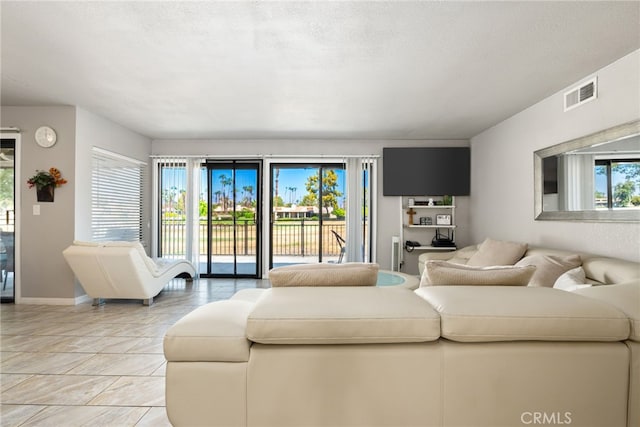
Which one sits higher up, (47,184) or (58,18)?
(58,18)

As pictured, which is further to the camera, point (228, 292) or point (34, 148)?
point (228, 292)

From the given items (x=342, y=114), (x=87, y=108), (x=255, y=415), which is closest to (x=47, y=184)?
(x=87, y=108)

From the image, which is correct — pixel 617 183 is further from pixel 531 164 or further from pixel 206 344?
pixel 206 344

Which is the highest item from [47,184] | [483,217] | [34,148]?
[34,148]

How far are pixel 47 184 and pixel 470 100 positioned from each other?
5.21 metres

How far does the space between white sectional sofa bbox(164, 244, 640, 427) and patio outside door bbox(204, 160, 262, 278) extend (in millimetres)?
4829

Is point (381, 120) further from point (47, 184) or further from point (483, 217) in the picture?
point (47, 184)

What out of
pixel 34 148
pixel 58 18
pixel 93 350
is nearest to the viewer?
pixel 58 18

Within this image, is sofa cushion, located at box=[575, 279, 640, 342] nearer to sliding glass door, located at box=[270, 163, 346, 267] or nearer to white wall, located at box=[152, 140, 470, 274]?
white wall, located at box=[152, 140, 470, 274]

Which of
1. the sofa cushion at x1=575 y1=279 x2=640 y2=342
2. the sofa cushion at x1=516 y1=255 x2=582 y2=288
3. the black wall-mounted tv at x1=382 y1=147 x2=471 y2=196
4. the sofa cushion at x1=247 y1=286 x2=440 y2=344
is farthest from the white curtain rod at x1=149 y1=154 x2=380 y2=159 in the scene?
the sofa cushion at x1=247 y1=286 x2=440 y2=344

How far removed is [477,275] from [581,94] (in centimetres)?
266

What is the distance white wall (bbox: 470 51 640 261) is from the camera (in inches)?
113

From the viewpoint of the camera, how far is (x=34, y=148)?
433 centimetres

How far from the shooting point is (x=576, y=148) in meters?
3.41
